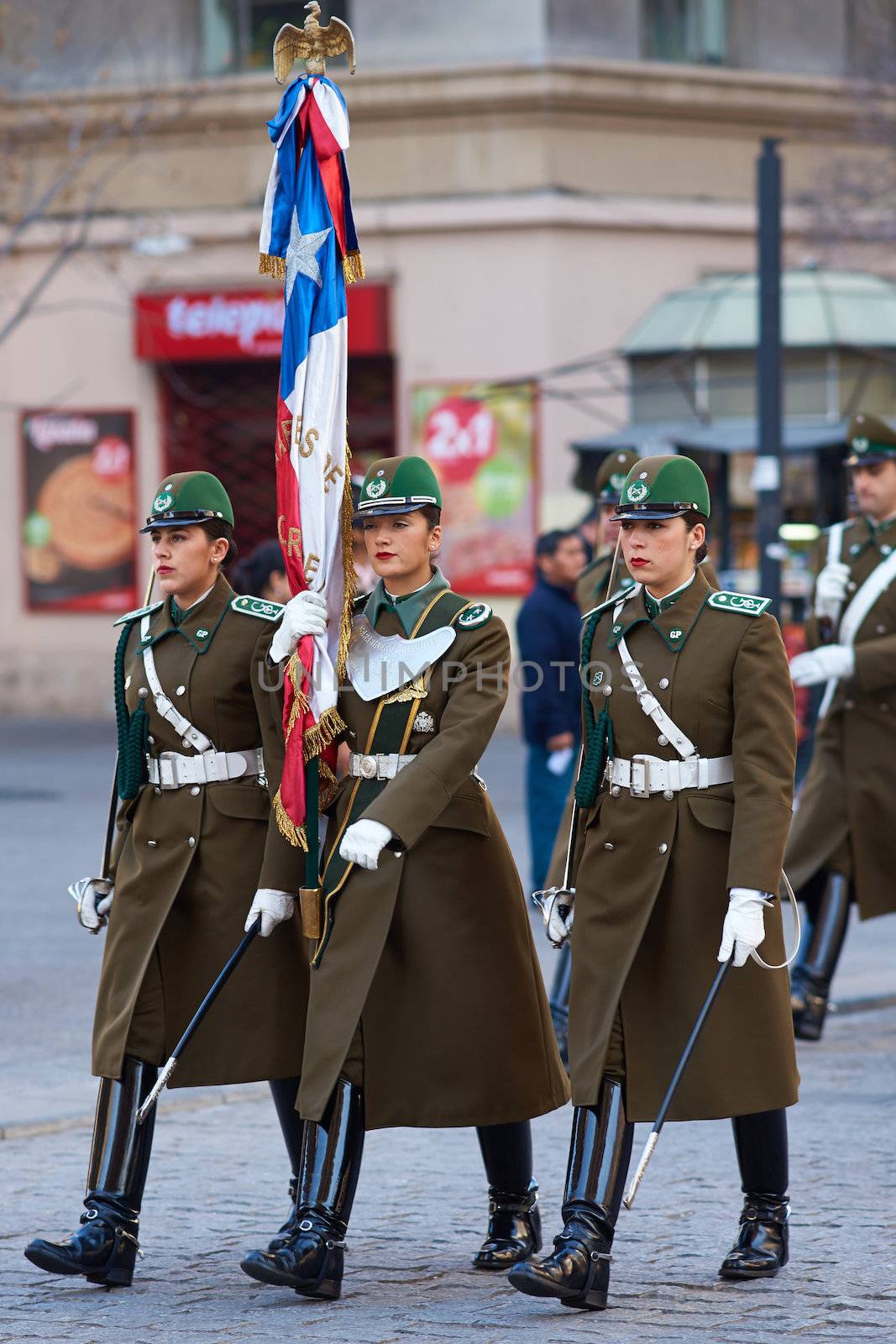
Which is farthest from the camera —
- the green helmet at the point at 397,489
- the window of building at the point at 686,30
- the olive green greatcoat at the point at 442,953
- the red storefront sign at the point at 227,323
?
the window of building at the point at 686,30

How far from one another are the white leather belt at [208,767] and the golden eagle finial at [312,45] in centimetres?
171

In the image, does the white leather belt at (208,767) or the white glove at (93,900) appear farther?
the white glove at (93,900)

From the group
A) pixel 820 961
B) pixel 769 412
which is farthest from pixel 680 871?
pixel 769 412

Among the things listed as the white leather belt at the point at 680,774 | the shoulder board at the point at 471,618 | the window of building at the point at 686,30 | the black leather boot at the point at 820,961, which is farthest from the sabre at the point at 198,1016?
the window of building at the point at 686,30

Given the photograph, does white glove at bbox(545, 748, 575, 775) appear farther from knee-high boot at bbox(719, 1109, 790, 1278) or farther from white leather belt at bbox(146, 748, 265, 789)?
knee-high boot at bbox(719, 1109, 790, 1278)

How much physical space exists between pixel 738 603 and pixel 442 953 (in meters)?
1.10

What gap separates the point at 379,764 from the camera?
571 cm

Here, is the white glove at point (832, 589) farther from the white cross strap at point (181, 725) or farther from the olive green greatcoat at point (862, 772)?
the white cross strap at point (181, 725)

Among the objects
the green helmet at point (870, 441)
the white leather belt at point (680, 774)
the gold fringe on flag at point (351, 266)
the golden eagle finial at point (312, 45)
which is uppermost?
the golden eagle finial at point (312, 45)

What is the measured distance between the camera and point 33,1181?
6.80 meters

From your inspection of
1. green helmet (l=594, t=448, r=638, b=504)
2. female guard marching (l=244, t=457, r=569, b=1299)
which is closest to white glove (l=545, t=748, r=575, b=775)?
green helmet (l=594, t=448, r=638, b=504)

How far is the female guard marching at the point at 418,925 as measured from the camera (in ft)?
18.1

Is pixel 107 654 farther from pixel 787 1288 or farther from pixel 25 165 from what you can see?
pixel 787 1288

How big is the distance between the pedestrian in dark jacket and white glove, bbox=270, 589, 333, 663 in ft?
16.8
